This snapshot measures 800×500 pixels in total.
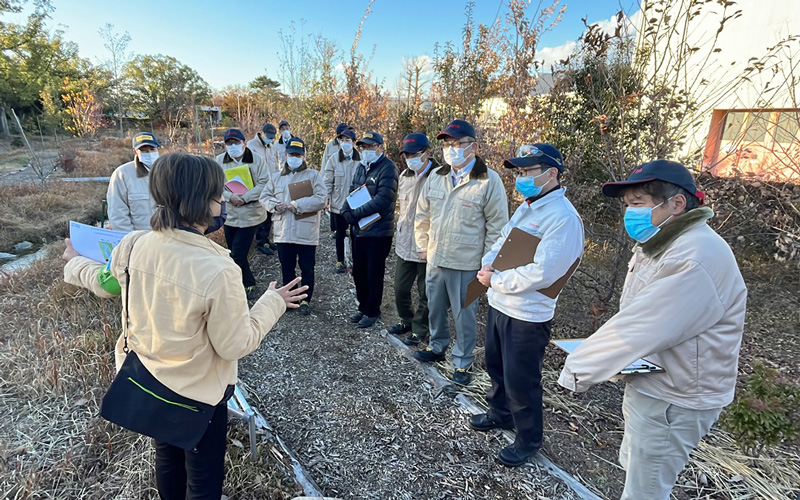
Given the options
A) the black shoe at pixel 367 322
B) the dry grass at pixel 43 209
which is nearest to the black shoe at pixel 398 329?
the black shoe at pixel 367 322

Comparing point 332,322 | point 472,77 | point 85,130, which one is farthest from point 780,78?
point 85,130

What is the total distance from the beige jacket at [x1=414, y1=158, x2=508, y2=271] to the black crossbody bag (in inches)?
86.8

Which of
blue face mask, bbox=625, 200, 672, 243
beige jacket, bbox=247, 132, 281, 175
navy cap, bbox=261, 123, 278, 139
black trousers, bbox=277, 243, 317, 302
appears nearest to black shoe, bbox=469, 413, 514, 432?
blue face mask, bbox=625, 200, 672, 243

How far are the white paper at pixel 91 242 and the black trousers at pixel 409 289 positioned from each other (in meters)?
2.51

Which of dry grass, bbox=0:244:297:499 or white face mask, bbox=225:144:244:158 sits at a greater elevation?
white face mask, bbox=225:144:244:158

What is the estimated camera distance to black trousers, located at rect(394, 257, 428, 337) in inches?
166

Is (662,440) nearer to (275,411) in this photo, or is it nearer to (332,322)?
(275,411)

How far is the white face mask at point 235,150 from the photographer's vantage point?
16.9 feet

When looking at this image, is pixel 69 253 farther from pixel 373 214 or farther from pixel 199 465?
pixel 373 214

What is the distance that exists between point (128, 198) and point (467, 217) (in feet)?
10.5

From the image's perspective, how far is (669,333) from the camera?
152 cm

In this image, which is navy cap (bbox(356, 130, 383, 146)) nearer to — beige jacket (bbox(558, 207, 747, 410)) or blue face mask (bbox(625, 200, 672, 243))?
blue face mask (bbox(625, 200, 672, 243))

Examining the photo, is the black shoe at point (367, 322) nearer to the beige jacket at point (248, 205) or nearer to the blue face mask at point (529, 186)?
the beige jacket at point (248, 205)

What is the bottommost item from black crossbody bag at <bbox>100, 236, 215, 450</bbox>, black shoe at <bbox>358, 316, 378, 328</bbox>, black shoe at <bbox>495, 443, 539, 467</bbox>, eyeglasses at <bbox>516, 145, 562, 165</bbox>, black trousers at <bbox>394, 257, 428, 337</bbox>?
black shoe at <bbox>358, 316, 378, 328</bbox>
